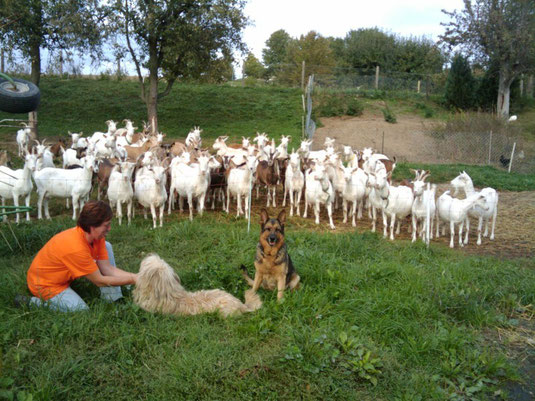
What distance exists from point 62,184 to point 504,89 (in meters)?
25.9

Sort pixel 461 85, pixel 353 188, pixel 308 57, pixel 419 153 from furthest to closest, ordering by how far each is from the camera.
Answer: pixel 308 57, pixel 461 85, pixel 419 153, pixel 353 188

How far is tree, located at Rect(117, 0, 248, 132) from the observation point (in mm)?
17453

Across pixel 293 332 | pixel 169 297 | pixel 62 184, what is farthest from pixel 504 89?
pixel 169 297

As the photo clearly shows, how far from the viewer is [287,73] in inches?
1328

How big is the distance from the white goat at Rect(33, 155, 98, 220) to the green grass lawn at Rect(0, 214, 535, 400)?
3569 millimetres

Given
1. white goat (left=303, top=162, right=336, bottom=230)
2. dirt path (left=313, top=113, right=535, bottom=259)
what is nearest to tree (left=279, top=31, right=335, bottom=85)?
dirt path (left=313, top=113, right=535, bottom=259)

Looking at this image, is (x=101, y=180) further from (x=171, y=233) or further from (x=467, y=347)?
(x=467, y=347)

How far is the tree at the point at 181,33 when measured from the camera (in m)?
17.5

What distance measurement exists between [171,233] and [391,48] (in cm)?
3804

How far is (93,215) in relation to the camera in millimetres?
4480

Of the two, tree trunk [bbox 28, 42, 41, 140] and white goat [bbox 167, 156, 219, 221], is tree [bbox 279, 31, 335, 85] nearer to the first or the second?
tree trunk [bbox 28, 42, 41, 140]

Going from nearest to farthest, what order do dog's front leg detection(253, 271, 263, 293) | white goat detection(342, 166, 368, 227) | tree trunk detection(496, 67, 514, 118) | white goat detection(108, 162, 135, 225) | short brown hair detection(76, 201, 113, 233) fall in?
short brown hair detection(76, 201, 113, 233) → dog's front leg detection(253, 271, 263, 293) → white goat detection(108, 162, 135, 225) → white goat detection(342, 166, 368, 227) → tree trunk detection(496, 67, 514, 118)

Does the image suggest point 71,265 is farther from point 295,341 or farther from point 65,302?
point 295,341

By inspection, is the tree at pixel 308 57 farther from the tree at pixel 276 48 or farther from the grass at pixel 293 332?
the grass at pixel 293 332
